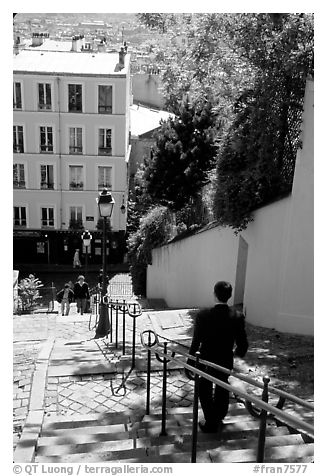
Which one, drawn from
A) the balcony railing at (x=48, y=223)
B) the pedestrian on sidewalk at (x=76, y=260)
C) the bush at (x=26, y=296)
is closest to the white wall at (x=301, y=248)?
the bush at (x=26, y=296)

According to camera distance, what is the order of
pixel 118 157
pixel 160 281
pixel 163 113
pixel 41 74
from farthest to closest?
pixel 163 113 → pixel 118 157 → pixel 41 74 → pixel 160 281

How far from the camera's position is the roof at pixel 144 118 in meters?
29.0

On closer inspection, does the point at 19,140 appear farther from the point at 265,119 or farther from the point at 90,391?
the point at 90,391

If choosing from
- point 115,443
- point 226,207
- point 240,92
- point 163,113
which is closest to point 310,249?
point 226,207

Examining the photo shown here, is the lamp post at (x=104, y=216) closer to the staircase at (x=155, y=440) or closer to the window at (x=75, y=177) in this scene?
the staircase at (x=155, y=440)

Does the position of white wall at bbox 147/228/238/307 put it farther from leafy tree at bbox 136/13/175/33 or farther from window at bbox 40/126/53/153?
window at bbox 40/126/53/153

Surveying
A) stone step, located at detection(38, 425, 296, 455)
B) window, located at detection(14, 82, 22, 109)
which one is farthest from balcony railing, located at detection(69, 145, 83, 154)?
stone step, located at detection(38, 425, 296, 455)

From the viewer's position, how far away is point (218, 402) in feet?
13.4

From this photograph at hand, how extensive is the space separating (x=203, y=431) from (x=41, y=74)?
2002 cm

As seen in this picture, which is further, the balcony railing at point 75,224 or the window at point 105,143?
the balcony railing at point 75,224

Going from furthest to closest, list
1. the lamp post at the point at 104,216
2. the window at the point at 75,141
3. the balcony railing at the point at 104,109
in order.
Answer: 1. the window at the point at 75,141
2. the balcony railing at the point at 104,109
3. the lamp post at the point at 104,216

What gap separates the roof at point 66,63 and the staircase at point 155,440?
19.2 meters

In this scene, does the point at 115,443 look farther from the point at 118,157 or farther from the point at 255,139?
the point at 118,157
